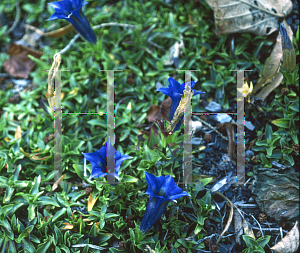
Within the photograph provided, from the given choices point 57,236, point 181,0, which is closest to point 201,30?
point 181,0

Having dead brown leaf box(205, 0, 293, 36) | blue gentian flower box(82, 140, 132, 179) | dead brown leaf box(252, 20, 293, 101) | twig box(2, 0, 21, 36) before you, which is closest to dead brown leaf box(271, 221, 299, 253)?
dead brown leaf box(252, 20, 293, 101)

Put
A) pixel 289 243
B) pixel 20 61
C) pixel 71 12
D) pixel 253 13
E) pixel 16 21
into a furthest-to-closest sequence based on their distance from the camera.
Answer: pixel 16 21
pixel 20 61
pixel 253 13
pixel 71 12
pixel 289 243

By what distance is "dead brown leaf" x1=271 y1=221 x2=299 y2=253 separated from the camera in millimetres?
1921

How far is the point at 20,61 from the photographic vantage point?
2826 millimetres

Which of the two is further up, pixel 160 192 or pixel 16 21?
pixel 16 21

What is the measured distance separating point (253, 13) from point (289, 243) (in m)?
1.62

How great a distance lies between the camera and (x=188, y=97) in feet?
5.87

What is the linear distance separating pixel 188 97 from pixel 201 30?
1.06m

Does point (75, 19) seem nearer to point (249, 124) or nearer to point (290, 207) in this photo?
point (249, 124)

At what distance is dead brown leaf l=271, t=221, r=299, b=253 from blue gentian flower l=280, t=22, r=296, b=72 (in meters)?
1.09

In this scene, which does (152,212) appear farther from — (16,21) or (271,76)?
(16,21)

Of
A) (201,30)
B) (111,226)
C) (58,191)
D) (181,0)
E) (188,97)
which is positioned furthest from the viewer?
(181,0)

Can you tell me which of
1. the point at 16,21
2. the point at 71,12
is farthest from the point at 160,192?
the point at 16,21

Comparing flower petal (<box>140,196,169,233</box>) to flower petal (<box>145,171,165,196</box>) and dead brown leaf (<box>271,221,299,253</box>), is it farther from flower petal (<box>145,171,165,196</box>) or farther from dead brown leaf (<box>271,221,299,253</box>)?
dead brown leaf (<box>271,221,299,253</box>)
